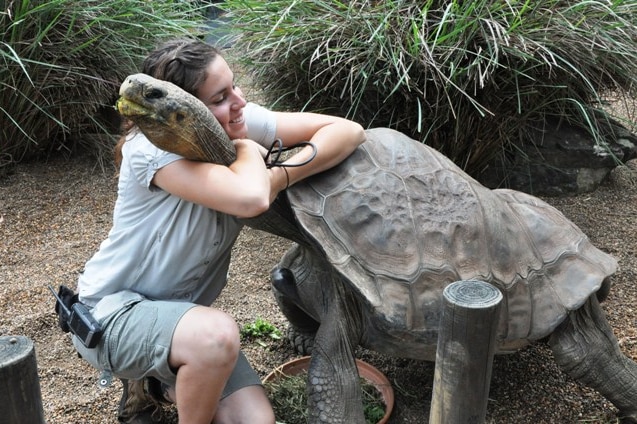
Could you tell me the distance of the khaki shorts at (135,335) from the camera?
2.04m

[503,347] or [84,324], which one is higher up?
[84,324]

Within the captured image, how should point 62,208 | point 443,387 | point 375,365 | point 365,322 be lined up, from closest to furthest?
point 443,387 → point 365,322 → point 375,365 → point 62,208

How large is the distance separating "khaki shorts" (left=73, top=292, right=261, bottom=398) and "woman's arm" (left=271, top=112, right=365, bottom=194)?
19.0 inches

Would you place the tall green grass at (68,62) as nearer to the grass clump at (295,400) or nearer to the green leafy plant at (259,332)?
the green leafy plant at (259,332)

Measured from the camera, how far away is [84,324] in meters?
2.09

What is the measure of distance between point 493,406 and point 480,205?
753 millimetres

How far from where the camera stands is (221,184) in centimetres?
196

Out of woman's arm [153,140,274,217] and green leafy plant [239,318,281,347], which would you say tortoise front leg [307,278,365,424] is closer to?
woman's arm [153,140,274,217]

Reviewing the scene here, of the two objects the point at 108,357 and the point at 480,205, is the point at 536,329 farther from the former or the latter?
the point at 108,357

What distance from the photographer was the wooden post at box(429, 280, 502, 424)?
156 centimetres

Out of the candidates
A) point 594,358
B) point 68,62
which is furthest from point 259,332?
point 68,62

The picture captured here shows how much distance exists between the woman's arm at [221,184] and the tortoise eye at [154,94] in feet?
0.69

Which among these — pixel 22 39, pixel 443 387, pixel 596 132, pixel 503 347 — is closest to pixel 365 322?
pixel 503 347

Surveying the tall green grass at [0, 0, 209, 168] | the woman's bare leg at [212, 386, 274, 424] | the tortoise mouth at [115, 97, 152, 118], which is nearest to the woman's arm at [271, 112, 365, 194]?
the tortoise mouth at [115, 97, 152, 118]
